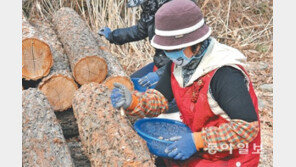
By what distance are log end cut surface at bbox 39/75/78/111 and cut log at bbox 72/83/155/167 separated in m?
0.60

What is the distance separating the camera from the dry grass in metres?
6.00

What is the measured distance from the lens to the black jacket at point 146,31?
3.73 meters

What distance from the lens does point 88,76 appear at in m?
3.66

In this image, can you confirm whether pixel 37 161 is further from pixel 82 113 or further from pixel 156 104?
pixel 156 104

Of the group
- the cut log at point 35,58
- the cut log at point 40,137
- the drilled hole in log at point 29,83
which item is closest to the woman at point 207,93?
the cut log at point 40,137

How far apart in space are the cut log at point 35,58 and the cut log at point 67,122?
450 mm

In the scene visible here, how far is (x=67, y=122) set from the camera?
12.4 ft

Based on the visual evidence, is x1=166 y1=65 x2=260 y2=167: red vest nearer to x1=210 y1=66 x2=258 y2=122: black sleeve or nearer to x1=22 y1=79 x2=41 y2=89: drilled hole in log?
x1=210 y1=66 x2=258 y2=122: black sleeve

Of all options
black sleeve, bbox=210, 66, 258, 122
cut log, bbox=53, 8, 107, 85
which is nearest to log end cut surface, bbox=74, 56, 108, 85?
cut log, bbox=53, 8, 107, 85

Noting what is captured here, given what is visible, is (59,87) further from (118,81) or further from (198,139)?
(198,139)

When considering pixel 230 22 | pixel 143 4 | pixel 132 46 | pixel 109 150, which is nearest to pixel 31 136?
pixel 109 150

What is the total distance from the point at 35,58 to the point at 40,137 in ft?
3.74

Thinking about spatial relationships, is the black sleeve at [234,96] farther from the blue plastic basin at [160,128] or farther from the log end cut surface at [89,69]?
the log end cut surface at [89,69]

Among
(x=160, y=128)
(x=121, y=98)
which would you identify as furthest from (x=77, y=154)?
(x=121, y=98)
